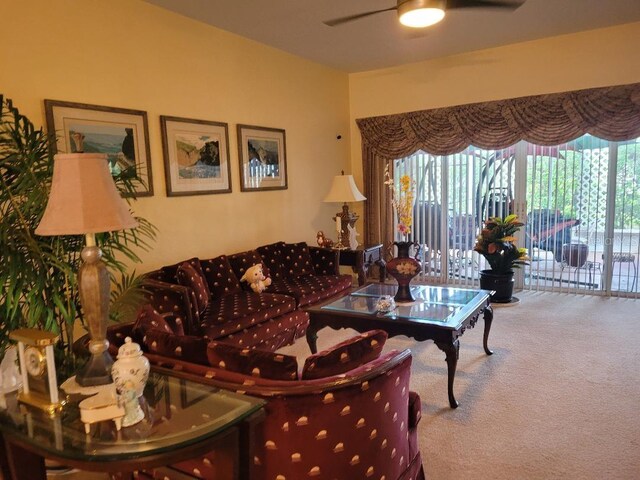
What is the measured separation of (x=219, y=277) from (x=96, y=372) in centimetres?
236

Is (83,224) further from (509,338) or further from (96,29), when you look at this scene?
(509,338)

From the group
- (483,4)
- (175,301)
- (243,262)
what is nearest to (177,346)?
(175,301)

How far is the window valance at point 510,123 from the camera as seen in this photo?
16.2ft

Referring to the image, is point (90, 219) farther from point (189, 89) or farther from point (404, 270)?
point (189, 89)

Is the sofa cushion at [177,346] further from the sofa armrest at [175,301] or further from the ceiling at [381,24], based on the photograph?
the ceiling at [381,24]

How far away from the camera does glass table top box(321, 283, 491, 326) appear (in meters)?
3.22

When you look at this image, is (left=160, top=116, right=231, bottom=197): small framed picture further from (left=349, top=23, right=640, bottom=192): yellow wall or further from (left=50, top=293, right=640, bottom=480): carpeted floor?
(left=349, top=23, right=640, bottom=192): yellow wall

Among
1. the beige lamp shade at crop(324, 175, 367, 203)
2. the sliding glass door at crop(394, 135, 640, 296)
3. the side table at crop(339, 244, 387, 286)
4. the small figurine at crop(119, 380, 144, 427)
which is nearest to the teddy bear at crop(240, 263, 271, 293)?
the side table at crop(339, 244, 387, 286)

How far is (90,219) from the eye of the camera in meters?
1.79

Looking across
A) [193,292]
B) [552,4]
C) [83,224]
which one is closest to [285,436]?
[83,224]

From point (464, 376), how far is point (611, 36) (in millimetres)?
4138

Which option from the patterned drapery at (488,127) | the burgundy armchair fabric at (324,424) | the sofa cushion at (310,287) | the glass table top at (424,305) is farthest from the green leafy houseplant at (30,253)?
the patterned drapery at (488,127)

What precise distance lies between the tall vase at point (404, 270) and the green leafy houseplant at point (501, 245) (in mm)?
2028

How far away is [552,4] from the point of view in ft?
13.8
